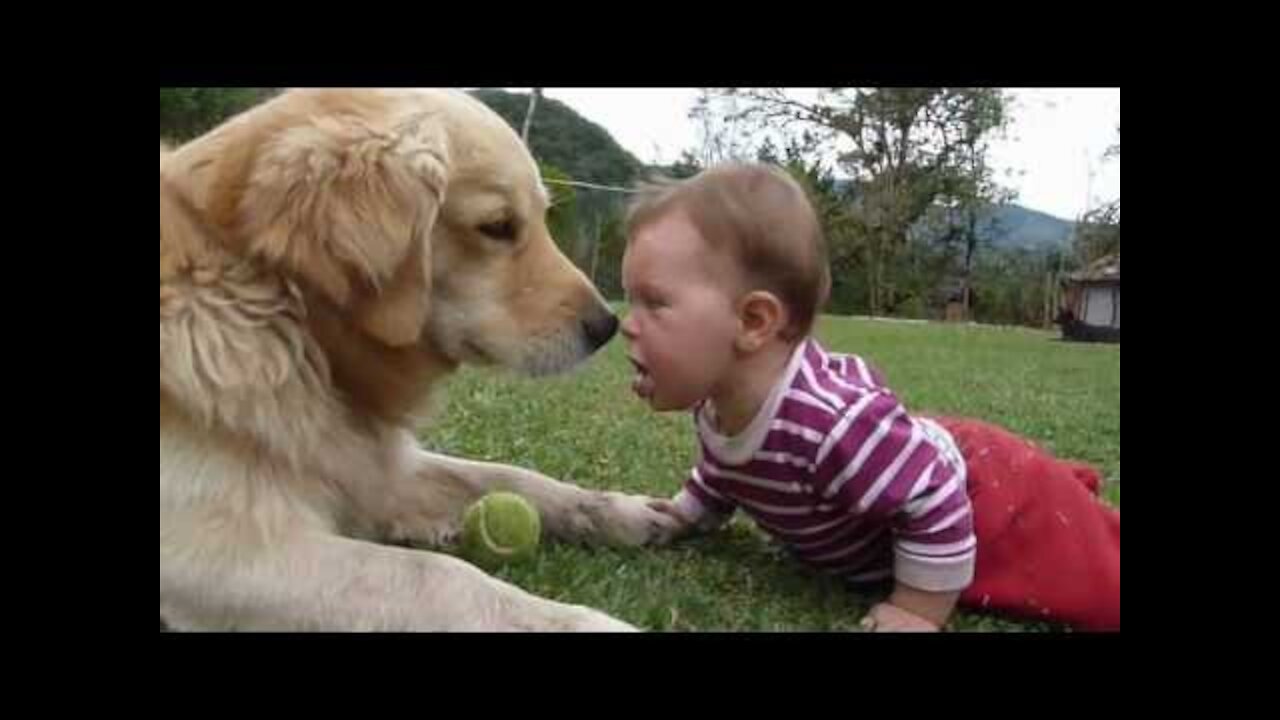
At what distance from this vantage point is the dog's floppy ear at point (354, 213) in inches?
88.5

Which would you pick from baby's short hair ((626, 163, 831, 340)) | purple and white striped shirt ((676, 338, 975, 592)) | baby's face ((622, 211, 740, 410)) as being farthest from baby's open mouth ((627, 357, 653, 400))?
baby's short hair ((626, 163, 831, 340))

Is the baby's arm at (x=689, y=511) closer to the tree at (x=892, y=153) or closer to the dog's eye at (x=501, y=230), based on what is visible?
the dog's eye at (x=501, y=230)

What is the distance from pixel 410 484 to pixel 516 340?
0.46 meters

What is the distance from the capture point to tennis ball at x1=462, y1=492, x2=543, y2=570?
2.54 meters

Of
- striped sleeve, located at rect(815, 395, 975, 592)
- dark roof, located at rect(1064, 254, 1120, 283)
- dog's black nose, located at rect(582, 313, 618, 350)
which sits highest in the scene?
dark roof, located at rect(1064, 254, 1120, 283)

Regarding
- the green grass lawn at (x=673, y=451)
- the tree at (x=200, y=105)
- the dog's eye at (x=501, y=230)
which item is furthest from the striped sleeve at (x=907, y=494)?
the tree at (x=200, y=105)

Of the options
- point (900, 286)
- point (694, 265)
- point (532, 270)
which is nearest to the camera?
point (694, 265)

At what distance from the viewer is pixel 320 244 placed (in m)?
2.25

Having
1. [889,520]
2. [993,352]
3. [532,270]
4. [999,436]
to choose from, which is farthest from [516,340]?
[993,352]

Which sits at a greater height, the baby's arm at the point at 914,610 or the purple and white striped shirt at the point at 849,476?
the purple and white striped shirt at the point at 849,476

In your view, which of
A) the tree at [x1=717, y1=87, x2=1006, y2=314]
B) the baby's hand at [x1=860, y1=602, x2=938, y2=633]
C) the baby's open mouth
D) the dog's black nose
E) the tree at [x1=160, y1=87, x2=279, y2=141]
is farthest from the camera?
the tree at [x1=717, y1=87, x2=1006, y2=314]

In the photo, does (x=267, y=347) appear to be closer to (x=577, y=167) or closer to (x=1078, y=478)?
(x=1078, y=478)

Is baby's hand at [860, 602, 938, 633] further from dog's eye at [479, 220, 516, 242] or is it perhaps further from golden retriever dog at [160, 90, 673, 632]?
dog's eye at [479, 220, 516, 242]

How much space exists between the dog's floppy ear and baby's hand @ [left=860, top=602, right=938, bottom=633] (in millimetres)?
1067
